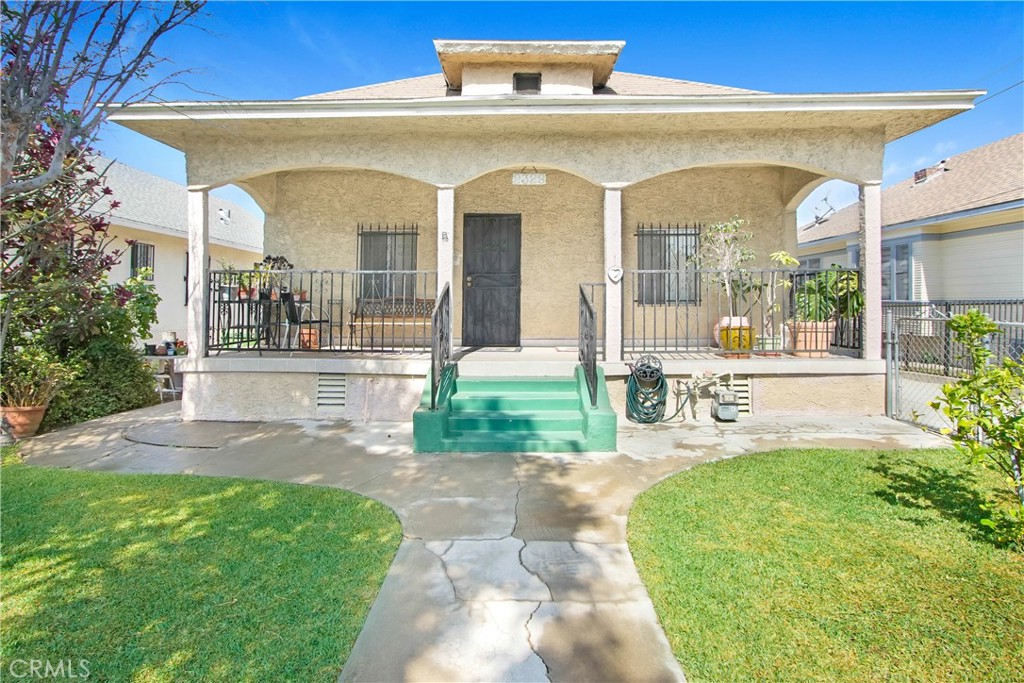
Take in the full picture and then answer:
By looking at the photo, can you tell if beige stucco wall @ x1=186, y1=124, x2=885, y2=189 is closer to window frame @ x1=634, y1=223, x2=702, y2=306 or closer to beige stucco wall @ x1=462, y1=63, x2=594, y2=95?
beige stucco wall @ x1=462, y1=63, x2=594, y2=95

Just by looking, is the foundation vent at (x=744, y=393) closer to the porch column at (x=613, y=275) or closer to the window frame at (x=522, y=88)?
the porch column at (x=613, y=275)

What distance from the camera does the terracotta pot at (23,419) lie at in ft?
18.2

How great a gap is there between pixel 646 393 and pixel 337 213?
5.69 metres

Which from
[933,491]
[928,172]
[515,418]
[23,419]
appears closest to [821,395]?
[933,491]

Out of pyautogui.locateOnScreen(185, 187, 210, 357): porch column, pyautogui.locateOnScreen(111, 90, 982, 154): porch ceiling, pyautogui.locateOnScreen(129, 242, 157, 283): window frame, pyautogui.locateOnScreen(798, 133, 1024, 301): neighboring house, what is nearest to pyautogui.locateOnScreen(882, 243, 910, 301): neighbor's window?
pyautogui.locateOnScreen(798, 133, 1024, 301): neighboring house

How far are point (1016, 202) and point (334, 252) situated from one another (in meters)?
12.4

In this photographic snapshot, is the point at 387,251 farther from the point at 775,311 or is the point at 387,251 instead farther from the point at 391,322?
the point at 775,311

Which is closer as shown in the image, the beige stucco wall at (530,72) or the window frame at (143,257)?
the beige stucco wall at (530,72)

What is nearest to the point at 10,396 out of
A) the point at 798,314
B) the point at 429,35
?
the point at 429,35

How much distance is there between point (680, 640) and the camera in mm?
2064

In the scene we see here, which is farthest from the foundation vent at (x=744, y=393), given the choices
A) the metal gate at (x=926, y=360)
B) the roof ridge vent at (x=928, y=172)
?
the roof ridge vent at (x=928, y=172)

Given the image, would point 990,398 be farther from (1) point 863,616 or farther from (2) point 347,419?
(2) point 347,419

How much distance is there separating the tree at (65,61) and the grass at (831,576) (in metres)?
3.87

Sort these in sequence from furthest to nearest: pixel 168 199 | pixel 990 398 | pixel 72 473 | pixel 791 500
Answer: pixel 168 199 → pixel 72 473 → pixel 791 500 → pixel 990 398
